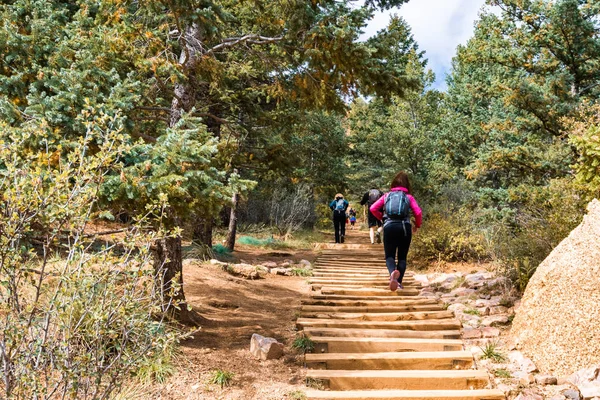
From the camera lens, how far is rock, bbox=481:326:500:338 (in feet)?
17.0

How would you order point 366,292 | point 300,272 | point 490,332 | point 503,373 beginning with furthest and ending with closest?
point 300,272 → point 366,292 → point 490,332 → point 503,373

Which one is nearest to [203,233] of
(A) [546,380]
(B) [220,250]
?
(B) [220,250]

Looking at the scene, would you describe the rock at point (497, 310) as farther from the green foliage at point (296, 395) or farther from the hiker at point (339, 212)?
the hiker at point (339, 212)

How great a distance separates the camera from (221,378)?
3.81m

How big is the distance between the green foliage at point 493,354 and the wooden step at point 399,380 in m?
0.37

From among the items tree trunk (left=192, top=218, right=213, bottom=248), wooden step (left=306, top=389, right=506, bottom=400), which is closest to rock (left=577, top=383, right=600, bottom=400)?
wooden step (left=306, top=389, right=506, bottom=400)

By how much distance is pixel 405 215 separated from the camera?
650 centimetres

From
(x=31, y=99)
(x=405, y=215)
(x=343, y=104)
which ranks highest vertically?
(x=343, y=104)

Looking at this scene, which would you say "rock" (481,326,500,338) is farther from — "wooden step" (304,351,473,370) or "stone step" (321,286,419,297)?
"stone step" (321,286,419,297)

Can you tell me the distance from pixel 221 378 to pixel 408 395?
1.68m

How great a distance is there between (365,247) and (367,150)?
11.9 metres

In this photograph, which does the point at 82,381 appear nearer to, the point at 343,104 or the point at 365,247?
the point at 343,104

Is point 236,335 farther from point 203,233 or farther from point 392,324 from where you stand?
point 203,233

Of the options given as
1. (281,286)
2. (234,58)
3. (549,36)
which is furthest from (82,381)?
(549,36)
